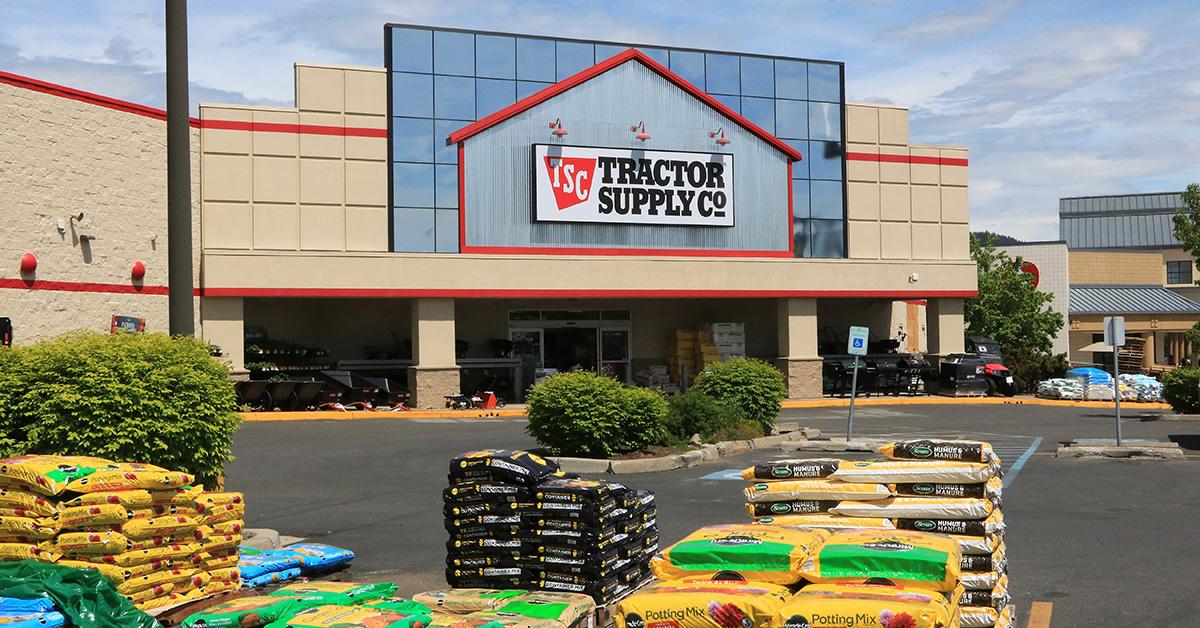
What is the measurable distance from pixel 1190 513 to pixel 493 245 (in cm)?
2322

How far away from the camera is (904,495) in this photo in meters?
8.14

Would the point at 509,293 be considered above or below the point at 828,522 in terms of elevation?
above

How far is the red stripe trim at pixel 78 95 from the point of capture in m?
25.9

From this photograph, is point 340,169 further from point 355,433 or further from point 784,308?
point 784,308

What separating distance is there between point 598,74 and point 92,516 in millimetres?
30366

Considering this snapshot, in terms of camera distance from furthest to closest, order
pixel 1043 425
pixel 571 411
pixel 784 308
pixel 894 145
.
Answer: pixel 894 145
pixel 784 308
pixel 1043 425
pixel 571 411

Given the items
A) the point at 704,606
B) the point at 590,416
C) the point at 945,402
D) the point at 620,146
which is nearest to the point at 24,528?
the point at 704,606

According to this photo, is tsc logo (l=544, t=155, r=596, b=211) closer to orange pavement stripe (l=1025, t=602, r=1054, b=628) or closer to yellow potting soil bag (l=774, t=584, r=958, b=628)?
orange pavement stripe (l=1025, t=602, r=1054, b=628)

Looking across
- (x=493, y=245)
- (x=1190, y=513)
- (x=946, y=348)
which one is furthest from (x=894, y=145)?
(x=1190, y=513)

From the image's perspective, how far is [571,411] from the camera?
62.9 ft

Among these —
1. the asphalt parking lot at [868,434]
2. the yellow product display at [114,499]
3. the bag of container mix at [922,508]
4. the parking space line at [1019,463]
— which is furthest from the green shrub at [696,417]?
the yellow product display at [114,499]

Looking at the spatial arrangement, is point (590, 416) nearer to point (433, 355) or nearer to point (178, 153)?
point (178, 153)

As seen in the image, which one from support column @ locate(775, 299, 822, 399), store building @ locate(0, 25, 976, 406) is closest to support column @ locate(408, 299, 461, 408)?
store building @ locate(0, 25, 976, 406)

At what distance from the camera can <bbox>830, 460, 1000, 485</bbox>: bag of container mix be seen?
8023 mm
